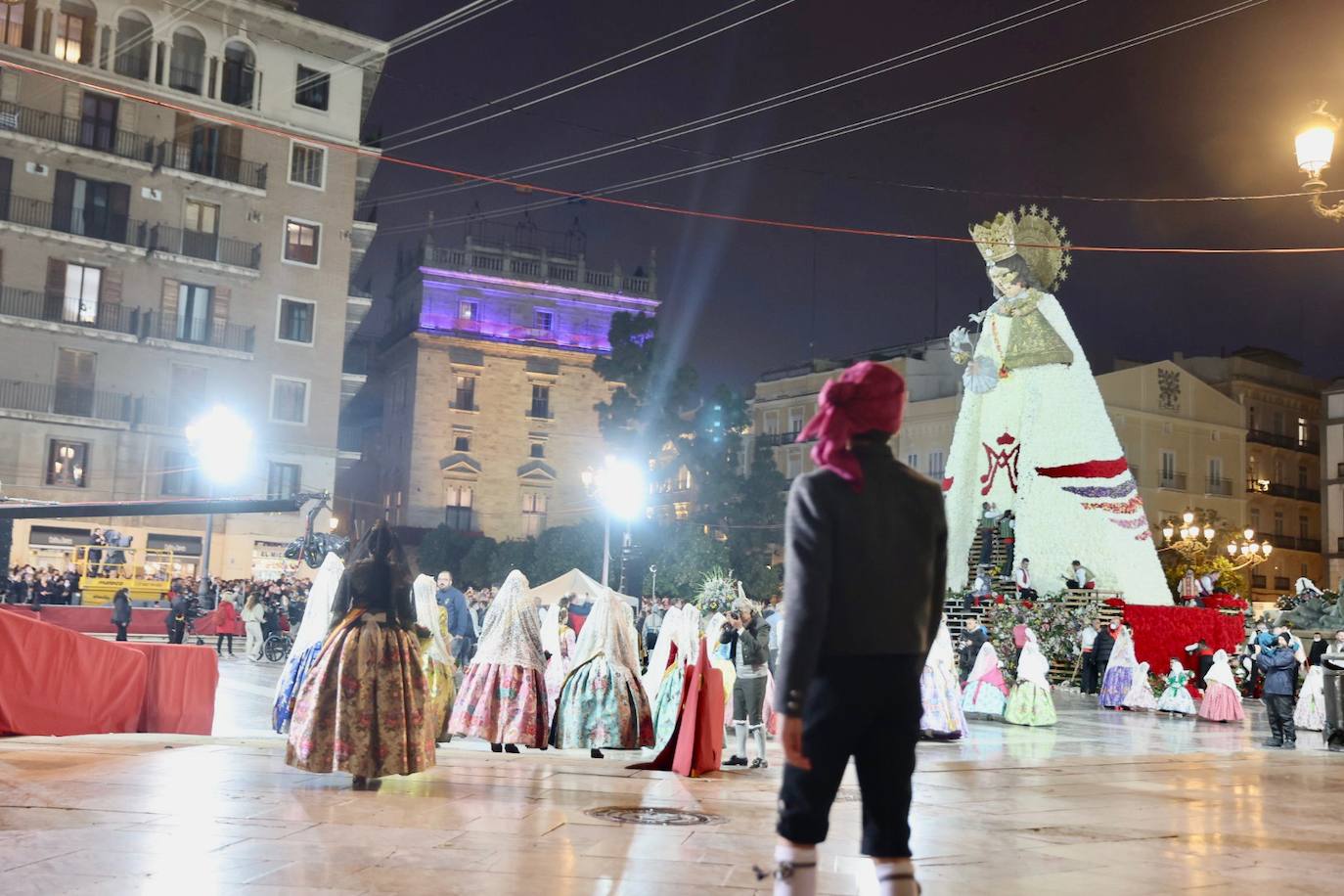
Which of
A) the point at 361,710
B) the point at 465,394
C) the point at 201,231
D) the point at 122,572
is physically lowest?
the point at 361,710

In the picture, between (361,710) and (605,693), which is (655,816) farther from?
(605,693)

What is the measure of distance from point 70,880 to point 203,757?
15.7 feet

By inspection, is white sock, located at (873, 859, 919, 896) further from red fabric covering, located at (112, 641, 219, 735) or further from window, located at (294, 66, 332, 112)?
window, located at (294, 66, 332, 112)

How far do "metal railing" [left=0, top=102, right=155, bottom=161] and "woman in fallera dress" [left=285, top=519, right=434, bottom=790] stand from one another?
112 ft

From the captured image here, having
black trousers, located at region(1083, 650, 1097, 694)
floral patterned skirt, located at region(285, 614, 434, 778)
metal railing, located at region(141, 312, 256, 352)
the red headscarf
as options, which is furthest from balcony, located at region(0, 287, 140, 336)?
the red headscarf

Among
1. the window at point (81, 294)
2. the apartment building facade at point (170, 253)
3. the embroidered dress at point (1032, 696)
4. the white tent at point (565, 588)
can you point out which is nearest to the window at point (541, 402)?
the apartment building facade at point (170, 253)

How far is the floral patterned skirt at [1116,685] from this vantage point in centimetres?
2286

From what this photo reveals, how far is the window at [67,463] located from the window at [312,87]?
13.1 meters

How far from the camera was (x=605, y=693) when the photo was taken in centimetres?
1222

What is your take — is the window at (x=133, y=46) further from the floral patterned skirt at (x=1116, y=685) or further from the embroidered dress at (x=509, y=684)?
the embroidered dress at (x=509, y=684)

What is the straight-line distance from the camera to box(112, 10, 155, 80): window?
129 ft

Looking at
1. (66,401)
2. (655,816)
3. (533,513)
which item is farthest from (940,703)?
(533,513)

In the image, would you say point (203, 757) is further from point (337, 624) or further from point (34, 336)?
point (34, 336)

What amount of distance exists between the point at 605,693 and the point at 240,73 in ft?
115
